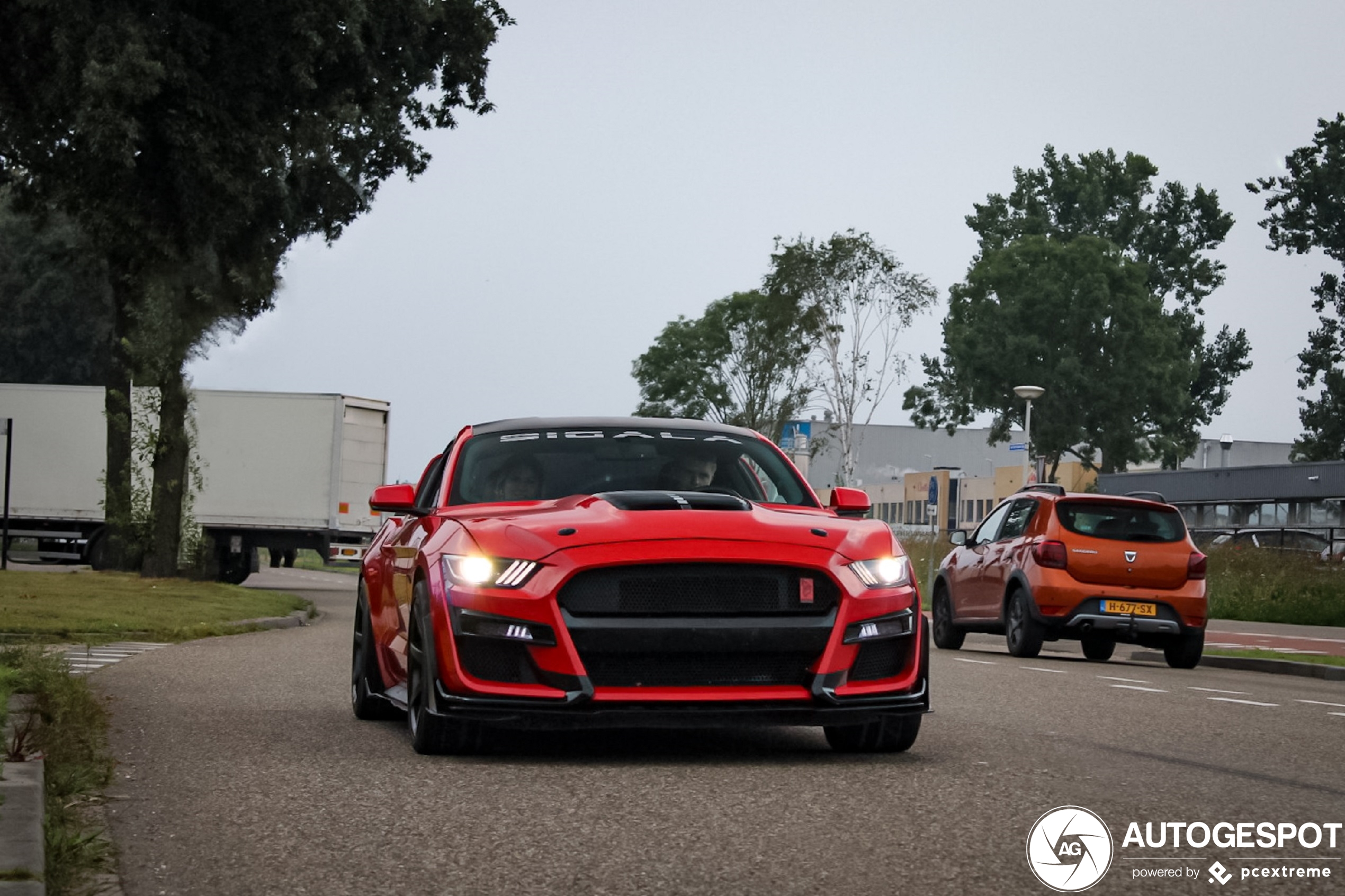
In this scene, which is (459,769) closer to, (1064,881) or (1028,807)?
(1028,807)

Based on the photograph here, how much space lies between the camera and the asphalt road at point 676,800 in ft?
18.2

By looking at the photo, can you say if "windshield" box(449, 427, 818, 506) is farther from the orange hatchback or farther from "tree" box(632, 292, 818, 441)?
"tree" box(632, 292, 818, 441)

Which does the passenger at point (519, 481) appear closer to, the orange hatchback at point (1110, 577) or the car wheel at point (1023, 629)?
the orange hatchback at point (1110, 577)

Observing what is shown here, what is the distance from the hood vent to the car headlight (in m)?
0.51

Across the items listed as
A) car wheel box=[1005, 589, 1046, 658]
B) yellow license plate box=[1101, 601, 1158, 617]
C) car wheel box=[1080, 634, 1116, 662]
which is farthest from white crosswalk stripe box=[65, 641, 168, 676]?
car wheel box=[1080, 634, 1116, 662]

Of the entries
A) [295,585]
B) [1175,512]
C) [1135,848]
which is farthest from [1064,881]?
[295,585]

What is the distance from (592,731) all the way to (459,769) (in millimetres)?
1657

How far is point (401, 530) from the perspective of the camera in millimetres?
9633

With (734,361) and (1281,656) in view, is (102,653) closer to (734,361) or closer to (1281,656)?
(1281,656)

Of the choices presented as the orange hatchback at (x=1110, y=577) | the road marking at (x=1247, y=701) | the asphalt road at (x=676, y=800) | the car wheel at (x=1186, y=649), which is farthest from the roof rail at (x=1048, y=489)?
the asphalt road at (x=676, y=800)

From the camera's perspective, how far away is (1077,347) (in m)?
74.1

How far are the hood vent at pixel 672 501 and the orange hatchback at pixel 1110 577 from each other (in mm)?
10586

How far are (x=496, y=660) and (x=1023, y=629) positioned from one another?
1191cm

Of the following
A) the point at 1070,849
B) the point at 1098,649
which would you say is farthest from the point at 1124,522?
the point at 1070,849
